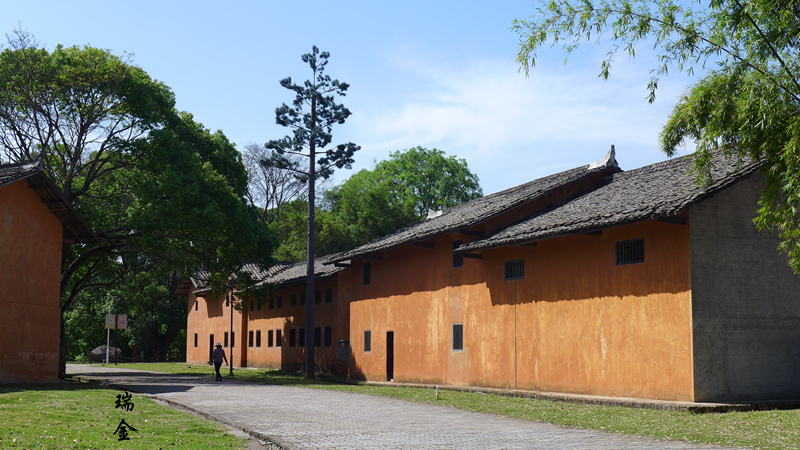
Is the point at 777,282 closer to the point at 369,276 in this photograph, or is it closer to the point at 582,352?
the point at 582,352

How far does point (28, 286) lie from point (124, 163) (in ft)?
23.2

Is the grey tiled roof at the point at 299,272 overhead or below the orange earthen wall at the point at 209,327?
overhead

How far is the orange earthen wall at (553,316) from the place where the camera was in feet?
52.6

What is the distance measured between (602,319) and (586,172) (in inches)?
267

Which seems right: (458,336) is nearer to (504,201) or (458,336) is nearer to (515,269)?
(515,269)

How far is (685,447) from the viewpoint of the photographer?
9.57 meters

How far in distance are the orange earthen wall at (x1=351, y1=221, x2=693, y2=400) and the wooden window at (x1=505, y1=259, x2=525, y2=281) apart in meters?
0.15

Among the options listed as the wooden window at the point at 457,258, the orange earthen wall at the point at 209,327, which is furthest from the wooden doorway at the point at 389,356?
the orange earthen wall at the point at 209,327


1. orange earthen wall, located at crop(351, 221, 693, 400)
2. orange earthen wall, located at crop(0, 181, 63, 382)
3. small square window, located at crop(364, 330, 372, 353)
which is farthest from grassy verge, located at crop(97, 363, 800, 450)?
orange earthen wall, located at crop(0, 181, 63, 382)

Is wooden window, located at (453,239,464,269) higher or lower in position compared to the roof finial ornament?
lower

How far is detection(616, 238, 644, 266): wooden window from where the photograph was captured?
55.4ft

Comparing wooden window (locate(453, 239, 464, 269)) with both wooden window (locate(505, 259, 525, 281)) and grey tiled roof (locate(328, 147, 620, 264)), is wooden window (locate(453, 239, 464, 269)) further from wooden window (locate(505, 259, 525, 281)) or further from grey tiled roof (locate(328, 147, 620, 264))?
wooden window (locate(505, 259, 525, 281))

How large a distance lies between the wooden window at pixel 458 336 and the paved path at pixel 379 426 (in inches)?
196

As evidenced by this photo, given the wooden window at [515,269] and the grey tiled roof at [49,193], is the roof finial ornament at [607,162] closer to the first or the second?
the wooden window at [515,269]
